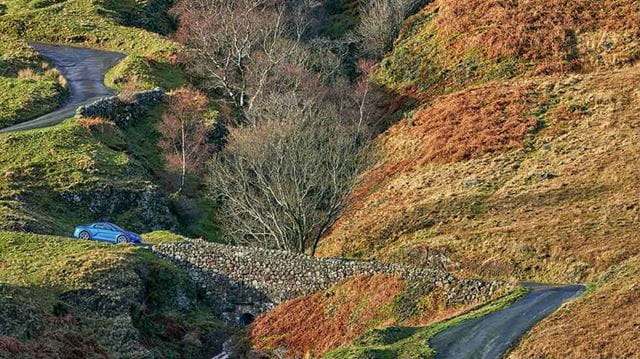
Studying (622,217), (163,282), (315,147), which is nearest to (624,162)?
(622,217)

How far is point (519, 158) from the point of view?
184 feet

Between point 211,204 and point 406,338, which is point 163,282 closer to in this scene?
point 406,338

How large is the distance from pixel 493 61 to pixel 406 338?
140 feet

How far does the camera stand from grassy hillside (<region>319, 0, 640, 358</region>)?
41375 millimetres

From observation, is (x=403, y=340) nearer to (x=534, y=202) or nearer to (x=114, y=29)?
(x=534, y=202)

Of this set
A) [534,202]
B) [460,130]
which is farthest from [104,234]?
[460,130]

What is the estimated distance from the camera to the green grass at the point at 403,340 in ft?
101

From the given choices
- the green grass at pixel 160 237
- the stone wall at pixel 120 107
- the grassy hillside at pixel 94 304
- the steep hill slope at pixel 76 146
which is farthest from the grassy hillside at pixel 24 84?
the grassy hillside at pixel 94 304

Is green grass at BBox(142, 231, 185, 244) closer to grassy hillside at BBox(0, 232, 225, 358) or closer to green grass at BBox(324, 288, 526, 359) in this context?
grassy hillside at BBox(0, 232, 225, 358)

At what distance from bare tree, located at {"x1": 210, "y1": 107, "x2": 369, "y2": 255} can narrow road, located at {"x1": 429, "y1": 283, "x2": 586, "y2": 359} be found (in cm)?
1585

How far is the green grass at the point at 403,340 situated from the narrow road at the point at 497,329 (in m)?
0.37

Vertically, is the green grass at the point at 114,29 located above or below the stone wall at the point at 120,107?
above

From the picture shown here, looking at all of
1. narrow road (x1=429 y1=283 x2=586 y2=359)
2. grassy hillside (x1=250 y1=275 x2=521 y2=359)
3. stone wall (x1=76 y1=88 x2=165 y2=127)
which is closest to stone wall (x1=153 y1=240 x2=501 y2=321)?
grassy hillside (x1=250 y1=275 x2=521 y2=359)

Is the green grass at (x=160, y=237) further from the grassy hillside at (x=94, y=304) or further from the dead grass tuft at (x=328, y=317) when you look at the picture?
the dead grass tuft at (x=328, y=317)
